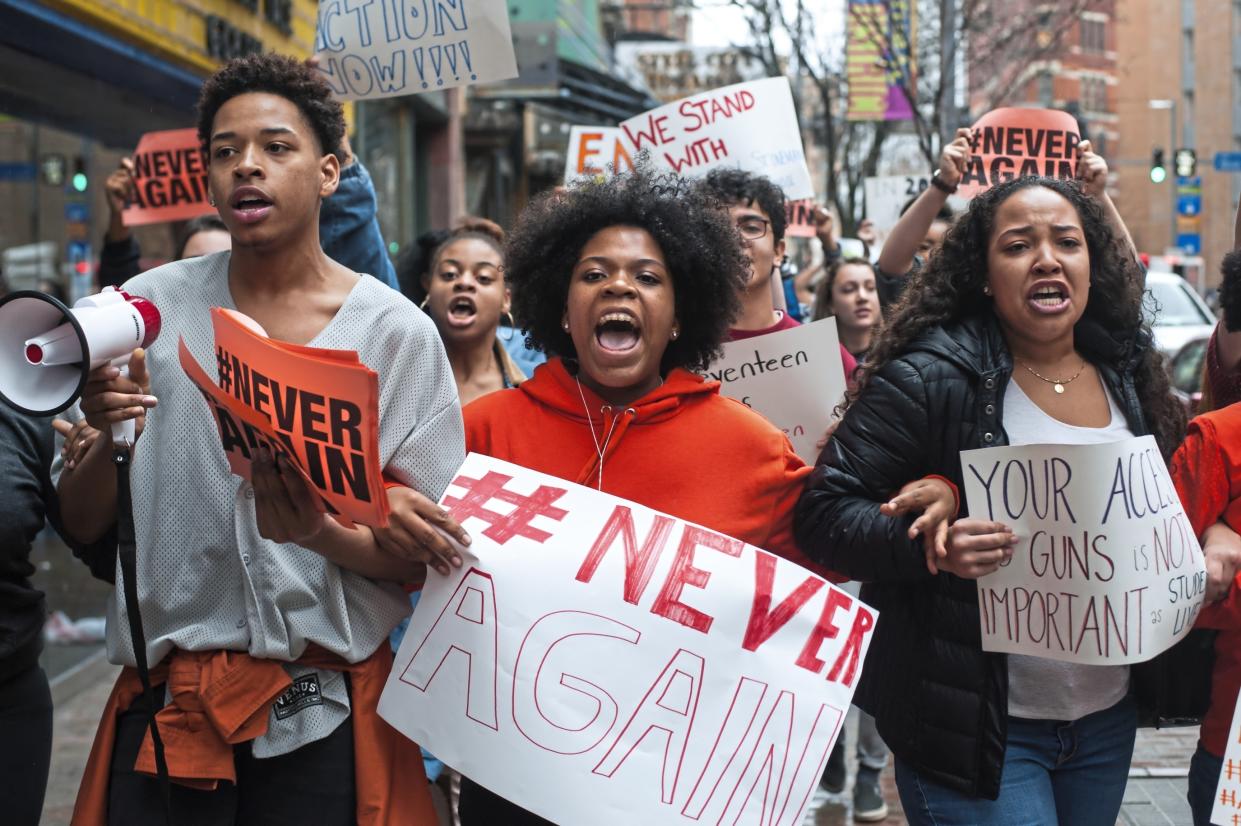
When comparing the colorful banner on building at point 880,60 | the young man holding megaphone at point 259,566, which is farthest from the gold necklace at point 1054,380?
the colorful banner on building at point 880,60

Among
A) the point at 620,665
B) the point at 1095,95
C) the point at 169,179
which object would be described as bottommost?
the point at 620,665

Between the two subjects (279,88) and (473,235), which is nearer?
(279,88)

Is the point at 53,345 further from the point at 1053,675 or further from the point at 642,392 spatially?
the point at 1053,675

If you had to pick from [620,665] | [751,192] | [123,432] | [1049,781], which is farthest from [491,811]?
[751,192]

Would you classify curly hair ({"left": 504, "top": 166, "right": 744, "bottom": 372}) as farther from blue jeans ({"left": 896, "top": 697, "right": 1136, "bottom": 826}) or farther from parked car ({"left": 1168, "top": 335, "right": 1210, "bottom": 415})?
parked car ({"left": 1168, "top": 335, "right": 1210, "bottom": 415})

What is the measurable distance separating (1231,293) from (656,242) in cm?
150

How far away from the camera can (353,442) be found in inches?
95.7

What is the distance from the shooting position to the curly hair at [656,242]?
314 centimetres

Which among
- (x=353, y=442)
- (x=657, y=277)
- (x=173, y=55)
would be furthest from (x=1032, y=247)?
(x=173, y=55)

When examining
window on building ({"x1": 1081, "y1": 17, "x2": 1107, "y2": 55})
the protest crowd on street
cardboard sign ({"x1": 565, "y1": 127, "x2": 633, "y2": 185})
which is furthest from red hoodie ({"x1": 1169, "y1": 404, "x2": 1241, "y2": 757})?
window on building ({"x1": 1081, "y1": 17, "x2": 1107, "y2": 55})

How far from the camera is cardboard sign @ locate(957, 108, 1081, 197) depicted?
5.04 meters

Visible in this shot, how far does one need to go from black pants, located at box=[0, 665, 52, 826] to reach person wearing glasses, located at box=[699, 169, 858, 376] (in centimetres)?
232

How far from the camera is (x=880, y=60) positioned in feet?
53.0

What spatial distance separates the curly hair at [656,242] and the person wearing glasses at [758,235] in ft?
4.16
